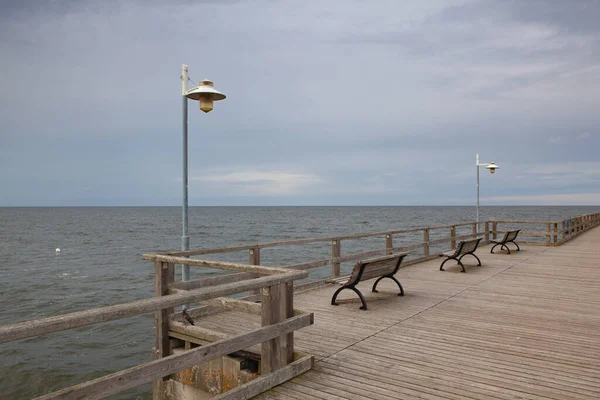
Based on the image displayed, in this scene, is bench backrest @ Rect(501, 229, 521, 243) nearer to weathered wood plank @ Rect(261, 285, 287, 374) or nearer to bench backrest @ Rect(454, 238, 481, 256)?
bench backrest @ Rect(454, 238, 481, 256)

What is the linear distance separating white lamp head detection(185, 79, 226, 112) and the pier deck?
3352 millimetres

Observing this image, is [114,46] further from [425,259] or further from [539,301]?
A: [539,301]

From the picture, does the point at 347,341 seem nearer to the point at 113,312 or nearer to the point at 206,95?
the point at 113,312

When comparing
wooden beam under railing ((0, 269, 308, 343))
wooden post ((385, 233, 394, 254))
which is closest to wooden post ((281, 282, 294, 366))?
wooden beam under railing ((0, 269, 308, 343))

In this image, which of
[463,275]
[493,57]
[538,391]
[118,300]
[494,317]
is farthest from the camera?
[493,57]

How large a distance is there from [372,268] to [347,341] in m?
1.74

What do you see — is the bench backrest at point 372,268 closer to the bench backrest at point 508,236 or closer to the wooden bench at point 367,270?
the wooden bench at point 367,270

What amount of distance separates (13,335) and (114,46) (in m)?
30.9

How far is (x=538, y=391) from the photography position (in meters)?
3.65

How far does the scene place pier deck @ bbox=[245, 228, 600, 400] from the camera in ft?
12.3

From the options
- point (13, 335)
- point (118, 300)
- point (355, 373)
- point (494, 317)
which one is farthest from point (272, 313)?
point (118, 300)

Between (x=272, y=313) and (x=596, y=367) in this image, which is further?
(x=596, y=367)

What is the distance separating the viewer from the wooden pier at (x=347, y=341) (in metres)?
3.32

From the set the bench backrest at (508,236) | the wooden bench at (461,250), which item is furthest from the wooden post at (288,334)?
the bench backrest at (508,236)
